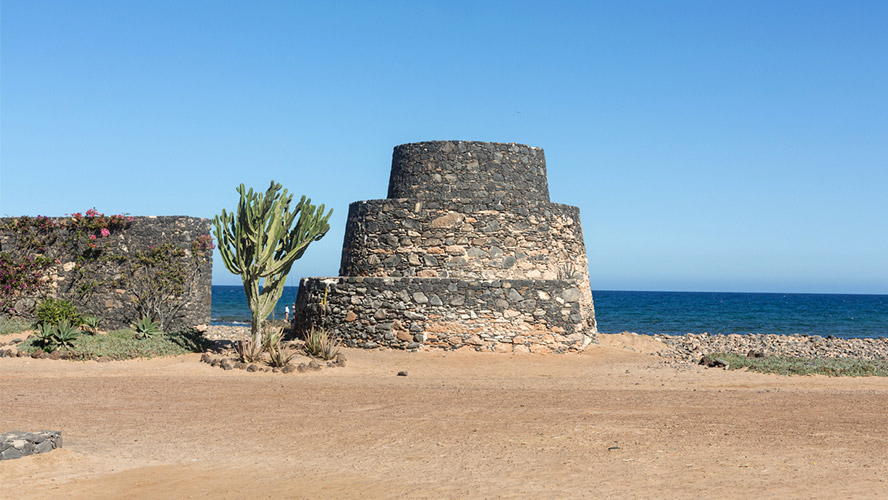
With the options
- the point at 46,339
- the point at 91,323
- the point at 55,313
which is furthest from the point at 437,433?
the point at 91,323

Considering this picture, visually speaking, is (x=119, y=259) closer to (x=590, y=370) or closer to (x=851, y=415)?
(x=590, y=370)

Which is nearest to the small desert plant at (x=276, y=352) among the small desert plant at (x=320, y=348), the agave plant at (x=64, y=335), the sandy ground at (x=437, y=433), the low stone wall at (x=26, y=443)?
the small desert plant at (x=320, y=348)

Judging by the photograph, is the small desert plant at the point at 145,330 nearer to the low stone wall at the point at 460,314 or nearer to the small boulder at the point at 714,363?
the low stone wall at the point at 460,314

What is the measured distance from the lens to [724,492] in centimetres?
652

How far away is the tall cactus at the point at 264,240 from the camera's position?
15.3m

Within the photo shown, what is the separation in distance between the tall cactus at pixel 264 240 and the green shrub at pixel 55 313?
510 centimetres

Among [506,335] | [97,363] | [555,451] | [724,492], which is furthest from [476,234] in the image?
[724,492]

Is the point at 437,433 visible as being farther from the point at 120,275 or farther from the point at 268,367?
the point at 120,275

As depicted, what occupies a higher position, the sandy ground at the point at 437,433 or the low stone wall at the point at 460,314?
the low stone wall at the point at 460,314

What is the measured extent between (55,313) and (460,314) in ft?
31.2

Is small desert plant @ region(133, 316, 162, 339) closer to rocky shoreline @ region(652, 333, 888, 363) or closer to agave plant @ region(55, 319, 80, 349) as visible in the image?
agave plant @ region(55, 319, 80, 349)

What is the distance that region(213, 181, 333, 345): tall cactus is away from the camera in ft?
50.2

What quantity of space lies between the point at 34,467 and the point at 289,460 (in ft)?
7.83

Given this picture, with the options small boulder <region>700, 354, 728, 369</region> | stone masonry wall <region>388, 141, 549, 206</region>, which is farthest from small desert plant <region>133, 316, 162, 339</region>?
small boulder <region>700, 354, 728, 369</region>
